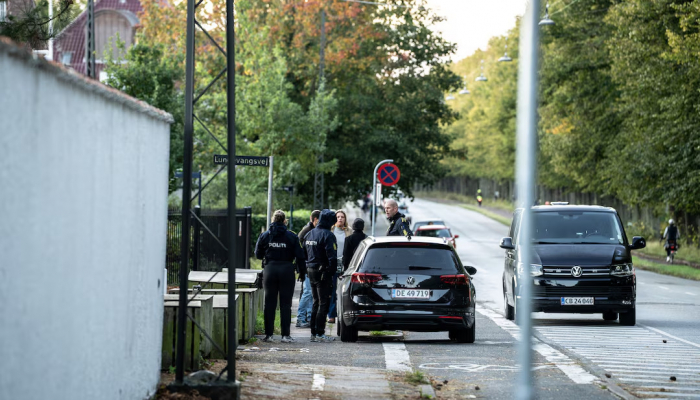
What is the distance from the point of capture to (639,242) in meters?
18.1

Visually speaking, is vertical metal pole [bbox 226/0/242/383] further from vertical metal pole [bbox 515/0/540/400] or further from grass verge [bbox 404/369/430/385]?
vertical metal pole [bbox 515/0/540/400]

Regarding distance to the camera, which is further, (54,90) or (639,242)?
(639,242)

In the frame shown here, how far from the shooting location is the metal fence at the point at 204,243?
71.3 ft

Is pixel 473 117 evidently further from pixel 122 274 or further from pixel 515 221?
pixel 122 274

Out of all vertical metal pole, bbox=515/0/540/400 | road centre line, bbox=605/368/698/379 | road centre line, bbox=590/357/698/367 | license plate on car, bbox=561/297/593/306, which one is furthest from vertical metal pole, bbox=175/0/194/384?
license plate on car, bbox=561/297/593/306

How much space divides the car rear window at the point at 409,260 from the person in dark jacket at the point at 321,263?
0.71 metres

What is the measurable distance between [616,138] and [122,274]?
48.0 m

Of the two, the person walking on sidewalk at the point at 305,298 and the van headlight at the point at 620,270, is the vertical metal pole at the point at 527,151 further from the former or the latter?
the van headlight at the point at 620,270

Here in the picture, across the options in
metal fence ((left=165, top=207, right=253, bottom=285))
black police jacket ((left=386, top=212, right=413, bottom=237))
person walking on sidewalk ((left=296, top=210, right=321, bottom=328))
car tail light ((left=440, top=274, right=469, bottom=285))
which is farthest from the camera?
metal fence ((left=165, top=207, right=253, bottom=285))

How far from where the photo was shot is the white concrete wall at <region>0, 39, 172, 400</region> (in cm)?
509

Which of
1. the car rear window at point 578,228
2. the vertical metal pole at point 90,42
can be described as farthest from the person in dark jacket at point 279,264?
the car rear window at point 578,228

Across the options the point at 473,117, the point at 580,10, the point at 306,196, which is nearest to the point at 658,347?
the point at 306,196

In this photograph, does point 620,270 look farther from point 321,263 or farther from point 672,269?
point 672,269

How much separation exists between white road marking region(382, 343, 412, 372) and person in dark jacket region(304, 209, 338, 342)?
107 cm
